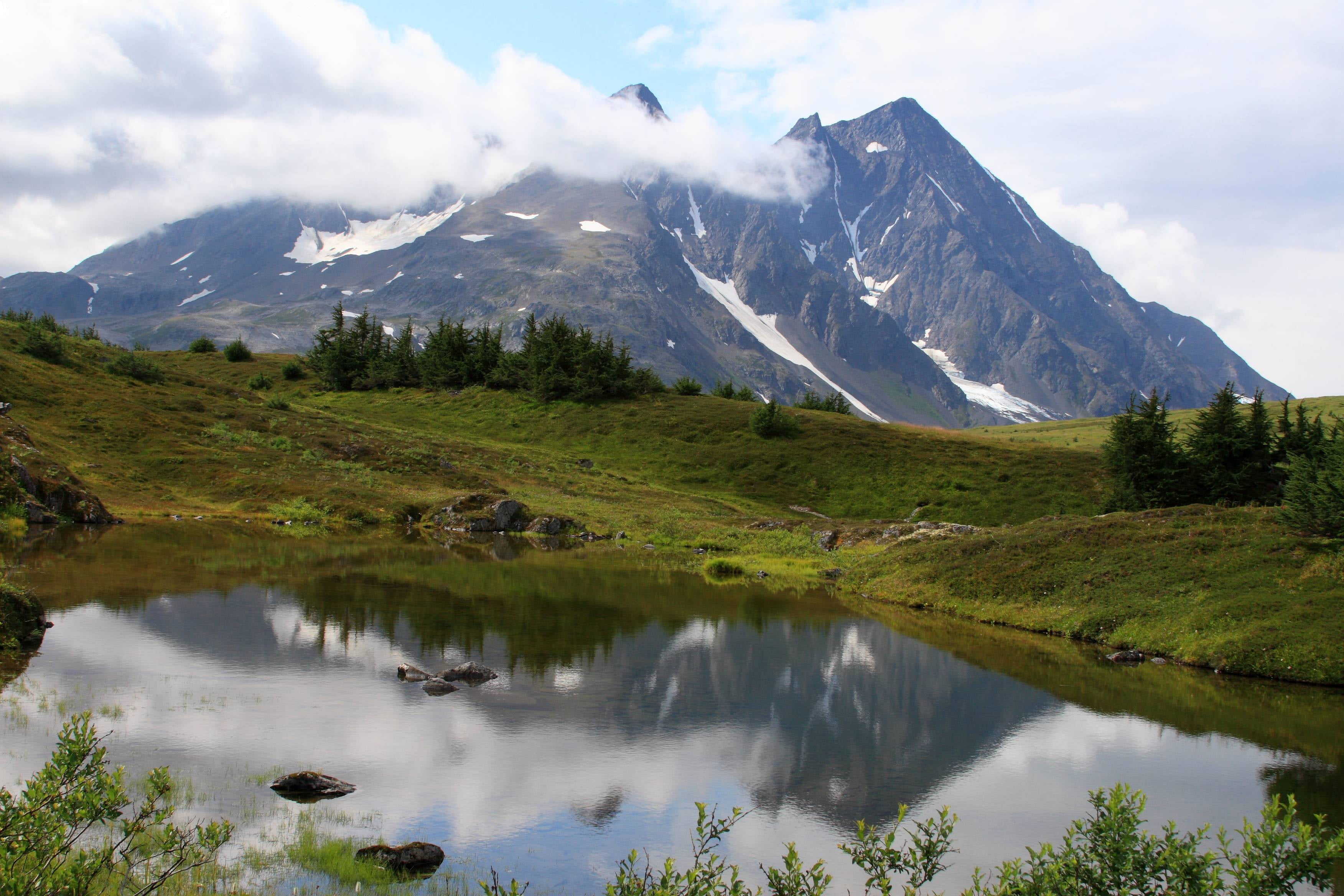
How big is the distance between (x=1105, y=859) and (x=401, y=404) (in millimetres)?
110665

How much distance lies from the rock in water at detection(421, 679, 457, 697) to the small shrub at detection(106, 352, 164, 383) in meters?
71.3

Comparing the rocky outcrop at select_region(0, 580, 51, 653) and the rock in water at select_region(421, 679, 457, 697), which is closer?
the rock in water at select_region(421, 679, 457, 697)

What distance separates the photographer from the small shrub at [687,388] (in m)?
117

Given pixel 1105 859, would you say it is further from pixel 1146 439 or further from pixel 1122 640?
pixel 1146 439

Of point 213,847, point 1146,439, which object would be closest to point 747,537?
point 1146,439

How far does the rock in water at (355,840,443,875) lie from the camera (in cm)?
1137

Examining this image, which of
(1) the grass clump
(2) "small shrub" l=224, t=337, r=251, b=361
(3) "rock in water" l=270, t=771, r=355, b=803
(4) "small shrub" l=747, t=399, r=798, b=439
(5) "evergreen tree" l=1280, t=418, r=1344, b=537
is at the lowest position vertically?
(3) "rock in water" l=270, t=771, r=355, b=803

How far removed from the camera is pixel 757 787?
15.4m

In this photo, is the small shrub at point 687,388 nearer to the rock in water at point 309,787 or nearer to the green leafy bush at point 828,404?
the green leafy bush at point 828,404

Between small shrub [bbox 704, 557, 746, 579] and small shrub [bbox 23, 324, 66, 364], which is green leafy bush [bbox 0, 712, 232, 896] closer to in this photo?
small shrub [bbox 704, 557, 746, 579]

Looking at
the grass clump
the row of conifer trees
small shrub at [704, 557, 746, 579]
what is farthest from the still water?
the row of conifer trees

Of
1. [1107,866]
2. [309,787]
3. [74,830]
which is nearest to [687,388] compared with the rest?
[309,787]

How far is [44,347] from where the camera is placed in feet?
235

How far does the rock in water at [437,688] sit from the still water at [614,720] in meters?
0.41
